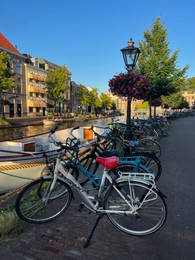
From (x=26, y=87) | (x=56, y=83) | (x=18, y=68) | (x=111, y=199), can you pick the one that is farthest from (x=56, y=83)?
(x=111, y=199)

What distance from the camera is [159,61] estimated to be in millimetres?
15484

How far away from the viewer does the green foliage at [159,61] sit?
1513 cm

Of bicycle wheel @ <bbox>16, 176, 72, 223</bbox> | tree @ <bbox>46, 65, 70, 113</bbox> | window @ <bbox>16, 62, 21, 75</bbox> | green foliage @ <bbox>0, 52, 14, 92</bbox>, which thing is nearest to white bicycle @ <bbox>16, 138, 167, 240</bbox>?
bicycle wheel @ <bbox>16, 176, 72, 223</bbox>

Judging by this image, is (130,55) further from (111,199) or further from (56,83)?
(56,83)

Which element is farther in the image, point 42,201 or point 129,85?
point 129,85

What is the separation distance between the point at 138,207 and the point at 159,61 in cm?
1478

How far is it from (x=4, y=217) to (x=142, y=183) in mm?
1824

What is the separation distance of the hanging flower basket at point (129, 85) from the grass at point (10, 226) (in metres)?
4.59

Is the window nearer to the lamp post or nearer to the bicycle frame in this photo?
the lamp post

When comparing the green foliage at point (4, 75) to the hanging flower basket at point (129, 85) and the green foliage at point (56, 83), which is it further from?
the hanging flower basket at point (129, 85)

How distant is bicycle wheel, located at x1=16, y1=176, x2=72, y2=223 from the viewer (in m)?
2.80

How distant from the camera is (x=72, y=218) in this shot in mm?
2996

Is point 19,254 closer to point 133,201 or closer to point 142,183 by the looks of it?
point 133,201

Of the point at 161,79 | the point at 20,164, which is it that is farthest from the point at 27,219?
the point at 161,79
